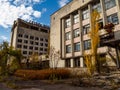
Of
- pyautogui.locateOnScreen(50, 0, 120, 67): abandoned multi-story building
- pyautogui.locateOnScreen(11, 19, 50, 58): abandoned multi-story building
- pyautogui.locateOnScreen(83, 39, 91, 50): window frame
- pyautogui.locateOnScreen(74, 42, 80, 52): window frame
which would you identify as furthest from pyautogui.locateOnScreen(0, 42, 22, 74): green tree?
pyautogui.locateOnScreen(11, 19, 50, 58): abandoned multi-story building

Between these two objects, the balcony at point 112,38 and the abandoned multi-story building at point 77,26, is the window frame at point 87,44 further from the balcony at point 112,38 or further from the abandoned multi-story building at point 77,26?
the balcony at point 112,38

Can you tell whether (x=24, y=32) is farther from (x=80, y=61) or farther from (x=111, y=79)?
(x=111, y=79)

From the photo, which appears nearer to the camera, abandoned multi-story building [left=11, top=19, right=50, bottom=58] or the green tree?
the green tree

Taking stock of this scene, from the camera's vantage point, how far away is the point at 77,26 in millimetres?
32844

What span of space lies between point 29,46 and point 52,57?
35.7 meters

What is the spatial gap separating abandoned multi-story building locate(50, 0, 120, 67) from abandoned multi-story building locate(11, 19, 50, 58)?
104ft

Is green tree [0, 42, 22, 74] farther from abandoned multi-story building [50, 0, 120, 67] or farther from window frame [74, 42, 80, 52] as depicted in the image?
window frame [74, 42, 80, 52]

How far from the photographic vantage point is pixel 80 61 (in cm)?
3044

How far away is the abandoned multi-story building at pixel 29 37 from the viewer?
67312 mm

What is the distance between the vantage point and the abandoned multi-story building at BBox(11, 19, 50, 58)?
6731cm

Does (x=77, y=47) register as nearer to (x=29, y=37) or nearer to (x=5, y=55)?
(x=5, y=55)

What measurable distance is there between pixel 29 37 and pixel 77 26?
42.3 meters

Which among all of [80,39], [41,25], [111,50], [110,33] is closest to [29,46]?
[41,25]

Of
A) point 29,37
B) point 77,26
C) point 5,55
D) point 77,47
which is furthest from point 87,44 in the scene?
point 29,37
